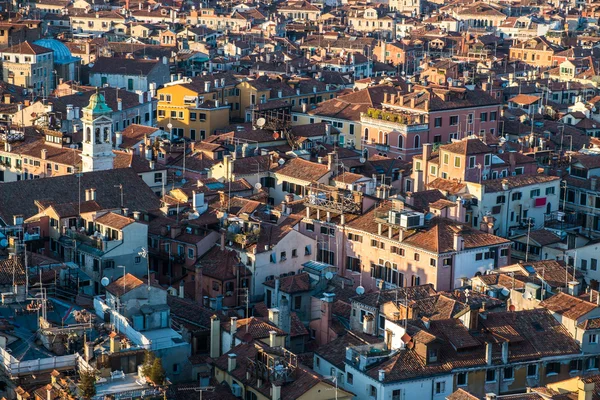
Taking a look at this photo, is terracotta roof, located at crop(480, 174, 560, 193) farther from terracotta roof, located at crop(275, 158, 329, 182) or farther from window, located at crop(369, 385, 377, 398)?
window, located at crop(369, 385, 377, 398)

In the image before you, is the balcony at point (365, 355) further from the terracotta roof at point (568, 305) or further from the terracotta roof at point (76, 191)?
the terracotta roof at point (76, 191)

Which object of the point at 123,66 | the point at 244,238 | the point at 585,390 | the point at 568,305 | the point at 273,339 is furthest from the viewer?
the point at 123,66

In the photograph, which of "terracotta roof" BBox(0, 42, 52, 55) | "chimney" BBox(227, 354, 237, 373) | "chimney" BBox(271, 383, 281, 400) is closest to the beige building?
"terracotta roof" BBox(0, 42, 52, 55)

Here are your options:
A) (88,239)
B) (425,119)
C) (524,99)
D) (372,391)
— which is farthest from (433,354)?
(524,99)

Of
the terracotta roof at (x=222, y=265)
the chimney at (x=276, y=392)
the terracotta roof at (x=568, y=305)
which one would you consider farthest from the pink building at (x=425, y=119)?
the chimney at (x=276, y=392)

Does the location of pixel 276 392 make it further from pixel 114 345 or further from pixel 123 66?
pixel 123 66

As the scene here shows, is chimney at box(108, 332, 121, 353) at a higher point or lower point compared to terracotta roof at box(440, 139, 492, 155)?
higher

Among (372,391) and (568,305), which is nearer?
(372,391)
